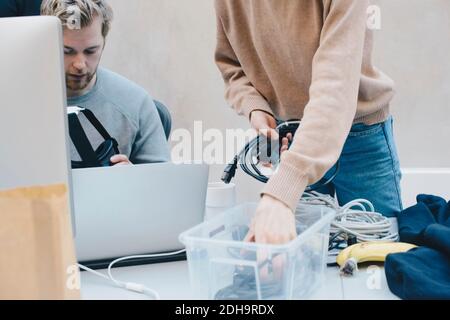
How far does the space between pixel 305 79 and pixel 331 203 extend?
11.8 inches

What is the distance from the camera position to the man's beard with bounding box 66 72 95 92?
5.42ft

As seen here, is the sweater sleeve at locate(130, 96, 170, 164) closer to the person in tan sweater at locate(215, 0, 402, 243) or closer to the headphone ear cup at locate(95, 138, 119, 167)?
the headphone ear cup at locate(95, 138, 119, 167)

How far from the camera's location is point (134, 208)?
979 mm

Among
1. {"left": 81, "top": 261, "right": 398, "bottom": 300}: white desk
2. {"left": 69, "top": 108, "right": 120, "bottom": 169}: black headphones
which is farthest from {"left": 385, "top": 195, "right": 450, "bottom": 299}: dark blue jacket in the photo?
{"left": 69, "top": 108, "right": 120, "bottom": 169}: black headphones

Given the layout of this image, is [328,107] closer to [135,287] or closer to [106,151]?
[135,287]

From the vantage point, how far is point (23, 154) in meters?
0.82

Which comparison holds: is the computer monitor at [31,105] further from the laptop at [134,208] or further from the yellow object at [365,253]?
the yellow object at [365,253]

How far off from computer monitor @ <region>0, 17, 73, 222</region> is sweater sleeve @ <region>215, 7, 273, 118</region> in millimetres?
471

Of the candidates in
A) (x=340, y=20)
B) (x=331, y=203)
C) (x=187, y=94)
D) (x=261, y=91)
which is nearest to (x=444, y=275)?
(x=331, y=203)

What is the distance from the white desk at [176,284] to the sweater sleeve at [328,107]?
0.47 ft

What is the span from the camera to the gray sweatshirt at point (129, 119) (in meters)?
1.70

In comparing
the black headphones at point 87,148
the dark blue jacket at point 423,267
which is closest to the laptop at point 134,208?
the black headphones at point 87,148

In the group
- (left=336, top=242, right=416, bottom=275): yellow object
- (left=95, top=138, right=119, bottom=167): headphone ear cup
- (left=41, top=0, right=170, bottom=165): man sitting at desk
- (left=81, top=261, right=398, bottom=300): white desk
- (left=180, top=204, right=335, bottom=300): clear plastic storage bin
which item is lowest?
(left=81, top=261, right=398, bottom=300): white desk
